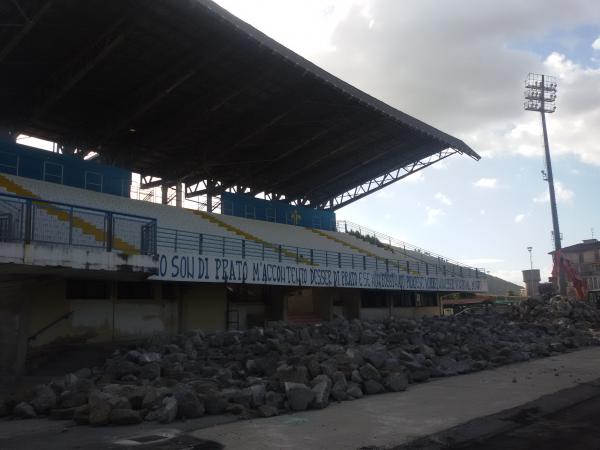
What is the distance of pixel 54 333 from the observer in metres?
16.2

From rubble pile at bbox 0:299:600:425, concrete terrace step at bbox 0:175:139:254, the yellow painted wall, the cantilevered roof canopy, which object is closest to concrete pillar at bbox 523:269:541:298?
the cantilevered roof canopy

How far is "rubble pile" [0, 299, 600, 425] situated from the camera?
31.8ft

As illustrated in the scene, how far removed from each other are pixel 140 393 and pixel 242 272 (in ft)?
35.0

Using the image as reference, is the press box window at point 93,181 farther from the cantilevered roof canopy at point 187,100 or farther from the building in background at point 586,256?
the building in background at point 586,256

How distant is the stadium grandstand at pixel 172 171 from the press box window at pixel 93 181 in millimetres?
94

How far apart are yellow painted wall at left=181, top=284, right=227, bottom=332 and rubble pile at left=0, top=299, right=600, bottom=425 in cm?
412

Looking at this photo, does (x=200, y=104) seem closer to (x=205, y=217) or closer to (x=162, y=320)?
(x=205, y=217)

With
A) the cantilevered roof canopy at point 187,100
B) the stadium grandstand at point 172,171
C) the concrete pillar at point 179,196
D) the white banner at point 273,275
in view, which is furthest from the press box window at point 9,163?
the concrete pillar at point 179,196

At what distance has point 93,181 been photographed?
26562 mm

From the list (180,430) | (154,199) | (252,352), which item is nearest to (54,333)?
(252,352)

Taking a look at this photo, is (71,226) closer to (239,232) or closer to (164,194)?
(239,232)

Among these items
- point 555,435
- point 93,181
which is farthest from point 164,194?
point 555,435

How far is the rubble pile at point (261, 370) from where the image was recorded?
31.8ft

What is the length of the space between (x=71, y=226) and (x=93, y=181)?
1440 cm
